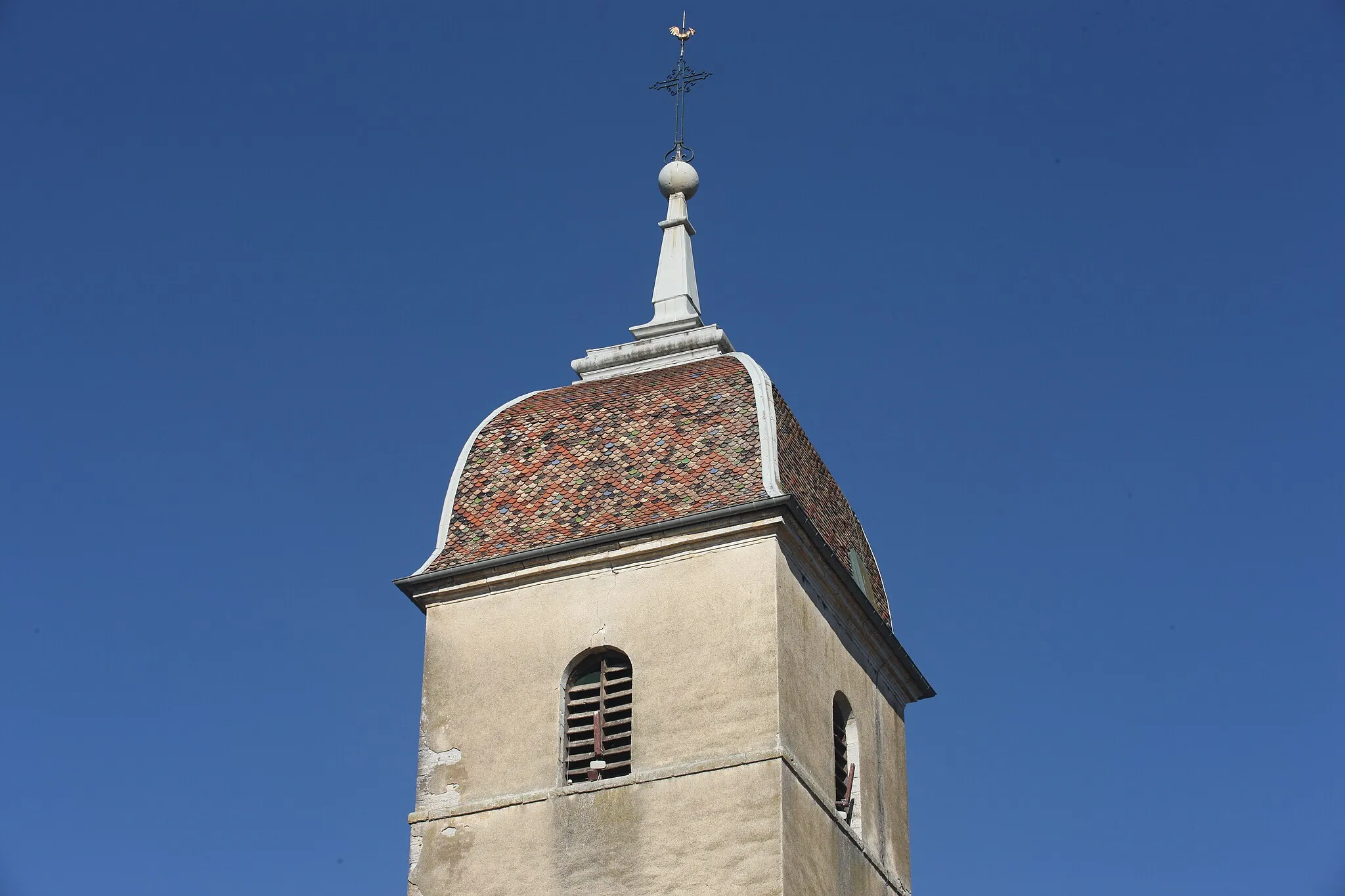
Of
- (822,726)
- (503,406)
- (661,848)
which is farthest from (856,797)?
(503,406)

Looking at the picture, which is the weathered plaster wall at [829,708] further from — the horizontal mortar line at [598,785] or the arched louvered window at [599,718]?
the arched louvered window at [599,718]

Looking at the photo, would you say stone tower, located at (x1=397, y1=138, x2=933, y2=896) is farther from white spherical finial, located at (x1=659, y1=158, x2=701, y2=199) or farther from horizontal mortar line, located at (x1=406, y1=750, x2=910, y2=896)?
white spherical finial, located at (x1=659, y1=158, x2=701, y2=199)

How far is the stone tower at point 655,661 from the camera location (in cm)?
2495

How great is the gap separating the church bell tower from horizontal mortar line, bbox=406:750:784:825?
0.02m

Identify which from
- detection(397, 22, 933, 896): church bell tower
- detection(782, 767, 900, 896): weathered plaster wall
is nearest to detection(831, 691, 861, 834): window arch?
detection(397, 22, 933, 896): church bell tower

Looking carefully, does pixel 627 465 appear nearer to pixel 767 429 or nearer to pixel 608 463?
pixel 608 463

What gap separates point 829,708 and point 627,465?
3377mm

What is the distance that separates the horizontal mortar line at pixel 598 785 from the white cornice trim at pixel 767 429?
2.81 m

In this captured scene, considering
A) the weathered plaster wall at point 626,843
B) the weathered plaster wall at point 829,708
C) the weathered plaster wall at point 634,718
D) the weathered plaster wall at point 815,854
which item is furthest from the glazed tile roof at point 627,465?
the weathered plaster wall at point 815,854

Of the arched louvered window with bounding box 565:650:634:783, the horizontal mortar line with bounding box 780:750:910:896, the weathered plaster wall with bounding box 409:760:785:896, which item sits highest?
the arched louvered window with bounding box 565:650:634:783

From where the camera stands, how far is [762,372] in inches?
1104

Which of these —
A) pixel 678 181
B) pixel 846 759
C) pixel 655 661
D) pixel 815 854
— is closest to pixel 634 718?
pixel 655 661

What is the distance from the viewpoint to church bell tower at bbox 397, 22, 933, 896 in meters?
25.0

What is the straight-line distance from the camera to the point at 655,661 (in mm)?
25984
